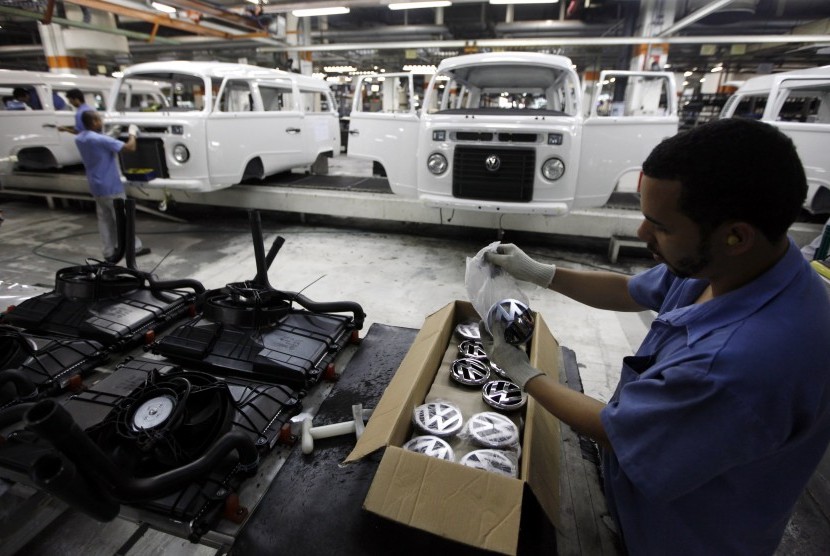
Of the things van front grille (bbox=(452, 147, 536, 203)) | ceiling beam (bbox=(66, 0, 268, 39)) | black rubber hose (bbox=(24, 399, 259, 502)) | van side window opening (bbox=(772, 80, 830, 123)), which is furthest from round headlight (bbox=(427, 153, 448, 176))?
ceiling beam (bbox=(66, 0, 268, 39))

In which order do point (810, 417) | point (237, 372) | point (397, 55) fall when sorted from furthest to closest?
point (397, 55) → point (237, 372) → point (810, 417)

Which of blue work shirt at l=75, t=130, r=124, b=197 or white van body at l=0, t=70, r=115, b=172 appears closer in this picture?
blue work shirt at l=75, t=130, r=124, b=197

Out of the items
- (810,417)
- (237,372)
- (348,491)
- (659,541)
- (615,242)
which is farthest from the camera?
(615,242)

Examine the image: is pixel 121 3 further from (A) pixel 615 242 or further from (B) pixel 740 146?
(B) pixel 740 146

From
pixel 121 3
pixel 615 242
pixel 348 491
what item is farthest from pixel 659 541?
pixel 121 3

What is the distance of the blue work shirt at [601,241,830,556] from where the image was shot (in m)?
0.86

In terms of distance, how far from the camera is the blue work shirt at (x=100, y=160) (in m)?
4.57

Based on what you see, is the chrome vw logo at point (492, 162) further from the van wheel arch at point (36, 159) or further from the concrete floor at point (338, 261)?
the van wheel arch at point (36, 159)

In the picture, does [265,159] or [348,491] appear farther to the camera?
[265,159]

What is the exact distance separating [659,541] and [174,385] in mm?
1581

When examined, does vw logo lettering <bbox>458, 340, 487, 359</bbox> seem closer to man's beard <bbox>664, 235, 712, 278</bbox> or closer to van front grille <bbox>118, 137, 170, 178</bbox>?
man's beard <bbox>664, 235, 712, 278</bbox>

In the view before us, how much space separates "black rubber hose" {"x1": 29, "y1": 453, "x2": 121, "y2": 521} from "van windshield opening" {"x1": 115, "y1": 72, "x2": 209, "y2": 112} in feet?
16.8

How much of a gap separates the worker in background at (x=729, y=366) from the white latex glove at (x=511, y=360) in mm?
222

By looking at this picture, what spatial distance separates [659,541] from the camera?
110 cm
